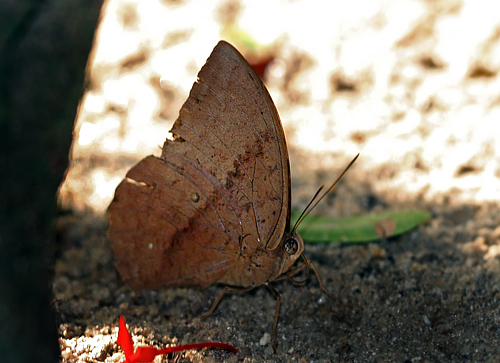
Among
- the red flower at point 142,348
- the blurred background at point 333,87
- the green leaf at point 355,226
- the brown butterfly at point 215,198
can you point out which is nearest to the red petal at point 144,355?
the red flower at point 142,348

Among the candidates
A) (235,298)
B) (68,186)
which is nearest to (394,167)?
(235,298)

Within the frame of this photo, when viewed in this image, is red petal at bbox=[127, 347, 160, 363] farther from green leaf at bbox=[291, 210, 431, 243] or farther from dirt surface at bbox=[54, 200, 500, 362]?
green leaf at bbox=[291, 210, 431, 243]

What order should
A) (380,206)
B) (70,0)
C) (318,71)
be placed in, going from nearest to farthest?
1. (70,0)
2. (380,206)
3. (318,71)

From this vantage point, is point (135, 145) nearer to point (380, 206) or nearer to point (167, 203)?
point (167, 203)

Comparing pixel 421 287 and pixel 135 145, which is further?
pixel 135 145

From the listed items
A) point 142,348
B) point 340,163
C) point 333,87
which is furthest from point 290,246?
point 333,87

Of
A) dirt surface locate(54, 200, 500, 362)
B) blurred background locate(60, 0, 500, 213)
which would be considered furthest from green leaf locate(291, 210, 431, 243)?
blurred background locate(60, 0, 500, 213)

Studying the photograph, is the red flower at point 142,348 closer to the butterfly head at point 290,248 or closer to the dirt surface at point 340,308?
the dirt surface at point 340,308
